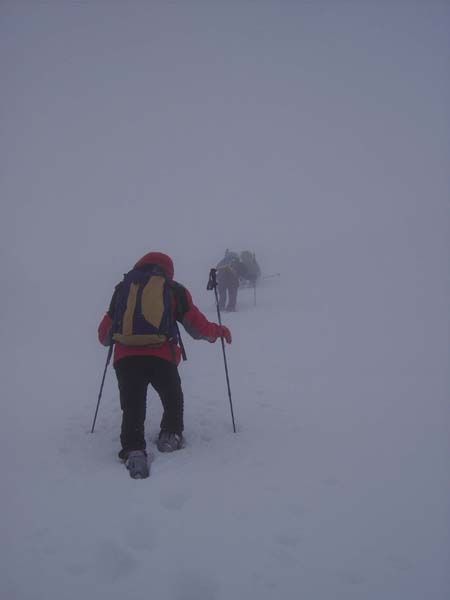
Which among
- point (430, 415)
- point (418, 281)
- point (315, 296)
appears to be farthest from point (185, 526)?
point (418, 281)

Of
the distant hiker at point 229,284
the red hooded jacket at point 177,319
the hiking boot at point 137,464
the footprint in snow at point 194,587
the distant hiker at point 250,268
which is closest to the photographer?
the footprint in snow at point 194,587

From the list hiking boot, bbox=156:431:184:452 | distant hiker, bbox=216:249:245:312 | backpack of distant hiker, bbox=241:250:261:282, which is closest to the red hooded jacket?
hiking boot, bbox=156:431:184:452

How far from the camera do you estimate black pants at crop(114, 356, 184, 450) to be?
414cm

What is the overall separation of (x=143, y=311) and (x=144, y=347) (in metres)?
0.49

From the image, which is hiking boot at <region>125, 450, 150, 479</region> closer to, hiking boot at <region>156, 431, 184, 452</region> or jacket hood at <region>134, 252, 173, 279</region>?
hiking boot at <region>156, 431, 184, 452</region>

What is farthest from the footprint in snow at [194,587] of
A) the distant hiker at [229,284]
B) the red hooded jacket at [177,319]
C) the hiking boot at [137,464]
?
the distant hiker at [229,284]

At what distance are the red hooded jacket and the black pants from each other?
0.29ft

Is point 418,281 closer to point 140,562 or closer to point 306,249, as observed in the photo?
point 306,249

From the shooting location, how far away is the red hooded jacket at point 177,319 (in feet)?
14.3

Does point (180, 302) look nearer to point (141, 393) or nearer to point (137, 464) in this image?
point (141, 393)

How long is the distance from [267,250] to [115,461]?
100 feet

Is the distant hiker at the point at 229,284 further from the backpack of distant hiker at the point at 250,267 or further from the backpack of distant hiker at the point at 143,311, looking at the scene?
the backpack of distant hiker at the point at 143,311

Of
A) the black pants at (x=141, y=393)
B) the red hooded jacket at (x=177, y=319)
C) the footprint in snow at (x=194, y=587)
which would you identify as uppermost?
the red hooded jacket at (x=177, y=319)

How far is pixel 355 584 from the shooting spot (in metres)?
2.63
